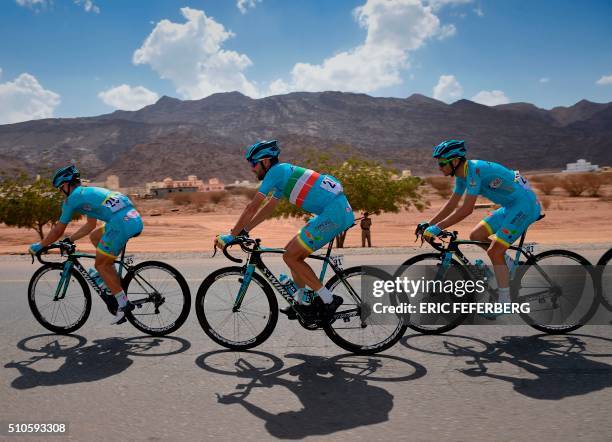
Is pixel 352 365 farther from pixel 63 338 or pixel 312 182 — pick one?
pixel 63 338

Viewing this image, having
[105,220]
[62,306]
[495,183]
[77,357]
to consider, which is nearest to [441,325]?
[495,183]

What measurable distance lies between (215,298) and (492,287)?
2780 mm

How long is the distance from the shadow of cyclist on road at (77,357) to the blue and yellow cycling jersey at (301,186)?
193 cm

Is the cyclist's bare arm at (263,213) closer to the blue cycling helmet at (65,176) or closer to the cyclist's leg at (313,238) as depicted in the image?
the cyclist's leg at (313,238)

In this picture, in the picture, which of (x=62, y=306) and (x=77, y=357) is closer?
(x=77, y=357)

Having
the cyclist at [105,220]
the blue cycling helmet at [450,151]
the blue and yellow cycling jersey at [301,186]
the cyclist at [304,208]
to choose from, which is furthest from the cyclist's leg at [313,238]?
the cyclist at [105,220]

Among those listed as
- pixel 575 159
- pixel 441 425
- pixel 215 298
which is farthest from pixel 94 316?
pixel 575 159

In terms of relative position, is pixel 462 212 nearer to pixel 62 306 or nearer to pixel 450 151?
pixel 450 151

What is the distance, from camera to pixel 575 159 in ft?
570

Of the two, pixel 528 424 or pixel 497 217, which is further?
pixel 497 217

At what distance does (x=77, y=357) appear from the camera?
5336 mm

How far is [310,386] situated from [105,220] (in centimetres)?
305

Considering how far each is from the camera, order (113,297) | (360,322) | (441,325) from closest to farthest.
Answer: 1. (360,322)
2. (441,325)
3. (113,297)

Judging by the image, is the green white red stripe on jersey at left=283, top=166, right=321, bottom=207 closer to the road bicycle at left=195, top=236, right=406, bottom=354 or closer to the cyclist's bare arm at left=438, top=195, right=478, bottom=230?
the road bicycle at left=195, top=236, right=406, bottom=354
